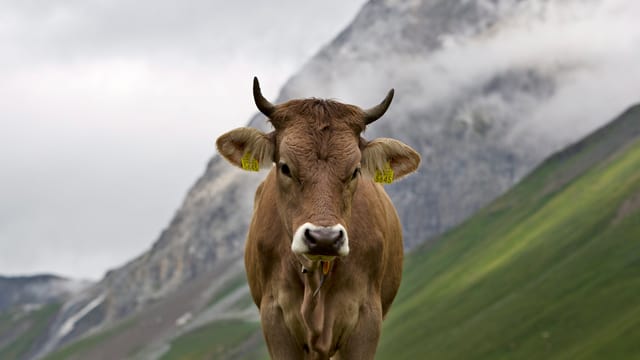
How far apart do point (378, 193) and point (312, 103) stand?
3629 millimetres

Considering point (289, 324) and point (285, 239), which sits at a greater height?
point (285, 239)

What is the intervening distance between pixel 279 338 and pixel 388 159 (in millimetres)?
3082

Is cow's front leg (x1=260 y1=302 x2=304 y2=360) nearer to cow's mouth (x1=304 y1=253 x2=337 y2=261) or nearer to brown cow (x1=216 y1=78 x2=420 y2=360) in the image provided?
brown cow (x1=216 y1=78 x2=420 y2=360)

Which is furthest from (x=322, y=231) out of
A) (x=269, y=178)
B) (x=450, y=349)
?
(x=450, y=349)

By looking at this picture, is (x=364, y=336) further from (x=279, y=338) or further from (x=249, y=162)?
(x=249, y=162)

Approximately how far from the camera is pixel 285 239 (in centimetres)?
1781

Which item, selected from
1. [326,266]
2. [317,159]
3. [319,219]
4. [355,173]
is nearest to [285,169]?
[317,159]

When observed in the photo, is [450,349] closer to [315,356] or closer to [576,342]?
[576,342]

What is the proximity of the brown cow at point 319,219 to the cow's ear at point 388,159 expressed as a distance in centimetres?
1

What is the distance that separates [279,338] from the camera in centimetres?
1756

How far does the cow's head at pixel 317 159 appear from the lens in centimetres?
1571

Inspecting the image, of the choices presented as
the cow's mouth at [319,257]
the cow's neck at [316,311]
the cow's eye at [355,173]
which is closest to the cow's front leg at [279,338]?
the cow's neck at [316,311]

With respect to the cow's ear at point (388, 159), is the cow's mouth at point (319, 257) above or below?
below

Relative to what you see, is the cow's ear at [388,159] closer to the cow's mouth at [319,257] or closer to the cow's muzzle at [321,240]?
the cow's mouth at [319,257]
